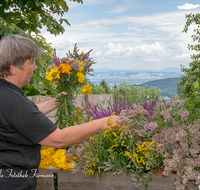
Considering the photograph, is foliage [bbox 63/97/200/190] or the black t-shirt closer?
the black t-shirt

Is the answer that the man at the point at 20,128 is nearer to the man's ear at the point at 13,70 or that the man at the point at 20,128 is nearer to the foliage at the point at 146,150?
the man's ear at the point at 13,70

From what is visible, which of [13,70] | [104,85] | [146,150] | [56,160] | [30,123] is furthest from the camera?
[104,85]

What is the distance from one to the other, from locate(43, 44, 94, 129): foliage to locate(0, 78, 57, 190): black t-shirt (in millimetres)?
618

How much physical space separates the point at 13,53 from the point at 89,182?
1352 millimetres

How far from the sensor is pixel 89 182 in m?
1.92

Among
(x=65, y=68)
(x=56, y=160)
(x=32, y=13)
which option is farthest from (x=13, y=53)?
(x=32, y=13)

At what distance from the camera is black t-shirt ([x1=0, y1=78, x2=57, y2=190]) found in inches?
50.4

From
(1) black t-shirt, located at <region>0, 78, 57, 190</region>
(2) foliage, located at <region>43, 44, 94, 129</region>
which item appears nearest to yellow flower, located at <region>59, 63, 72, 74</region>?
(2) foliage, located at <region>43, 44, 94, 129</region>

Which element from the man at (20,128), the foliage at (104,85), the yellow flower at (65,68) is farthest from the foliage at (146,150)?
the foliage at (104,85)

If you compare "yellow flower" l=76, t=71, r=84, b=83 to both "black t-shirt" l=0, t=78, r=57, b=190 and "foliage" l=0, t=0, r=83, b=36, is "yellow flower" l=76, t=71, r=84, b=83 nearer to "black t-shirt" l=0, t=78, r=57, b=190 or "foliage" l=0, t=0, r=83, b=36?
"black t-shirt" l=0, t=78, r=57, b=190

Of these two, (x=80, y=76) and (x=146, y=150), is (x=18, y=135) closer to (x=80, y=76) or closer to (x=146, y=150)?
(x=80, y=76)

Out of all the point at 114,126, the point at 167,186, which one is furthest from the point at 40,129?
the point at 167,186

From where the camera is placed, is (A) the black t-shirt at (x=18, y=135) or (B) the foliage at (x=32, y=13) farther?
(B) the foliage at (x=32, y=13)

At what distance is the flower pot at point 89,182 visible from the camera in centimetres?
173
